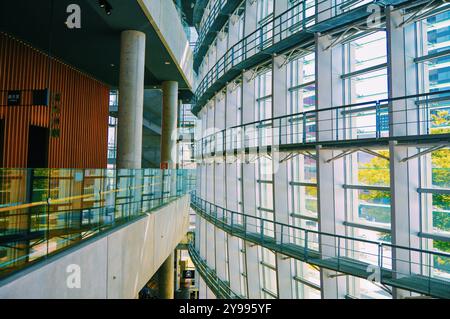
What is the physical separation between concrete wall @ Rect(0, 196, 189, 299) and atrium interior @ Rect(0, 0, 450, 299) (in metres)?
0.03

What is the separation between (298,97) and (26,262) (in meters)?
9.31

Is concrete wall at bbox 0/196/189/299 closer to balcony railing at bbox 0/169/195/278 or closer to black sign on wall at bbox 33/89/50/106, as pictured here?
balcony railing at bbox 0/169/195/278

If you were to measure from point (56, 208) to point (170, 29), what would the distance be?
993 centimetres

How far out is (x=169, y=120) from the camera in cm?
1877

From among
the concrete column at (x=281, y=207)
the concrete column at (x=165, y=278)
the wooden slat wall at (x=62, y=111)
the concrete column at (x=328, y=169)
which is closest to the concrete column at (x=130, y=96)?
the wooden slat wall at (x=62, y=111)

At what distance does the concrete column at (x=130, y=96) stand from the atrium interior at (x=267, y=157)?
1.9 inches

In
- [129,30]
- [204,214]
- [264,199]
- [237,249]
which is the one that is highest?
[129,30]

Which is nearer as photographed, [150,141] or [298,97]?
[298,97]

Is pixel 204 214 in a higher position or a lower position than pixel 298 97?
lower

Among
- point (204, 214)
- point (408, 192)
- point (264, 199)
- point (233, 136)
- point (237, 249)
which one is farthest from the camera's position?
point (204, 214)

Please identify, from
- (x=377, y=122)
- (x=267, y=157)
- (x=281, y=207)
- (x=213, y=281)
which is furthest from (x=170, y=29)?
(x=213, y=281)
